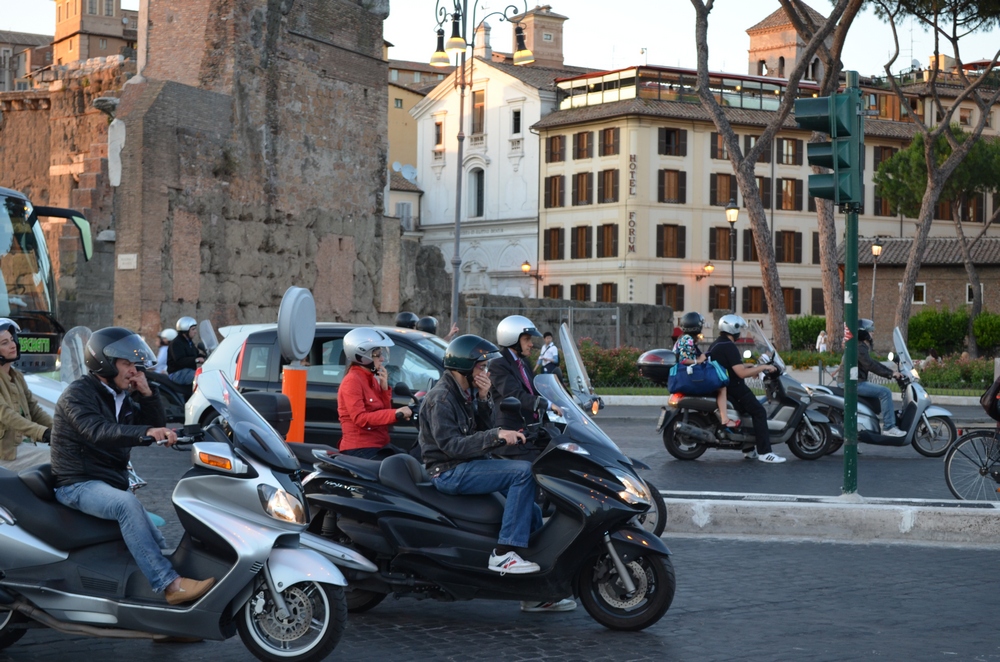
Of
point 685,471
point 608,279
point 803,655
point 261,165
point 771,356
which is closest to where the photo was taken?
point 803,655

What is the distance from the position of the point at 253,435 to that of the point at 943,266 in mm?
61023

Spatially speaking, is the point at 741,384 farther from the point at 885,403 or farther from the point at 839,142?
the point at 839,142

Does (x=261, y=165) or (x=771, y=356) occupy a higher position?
(x=261, y=165)

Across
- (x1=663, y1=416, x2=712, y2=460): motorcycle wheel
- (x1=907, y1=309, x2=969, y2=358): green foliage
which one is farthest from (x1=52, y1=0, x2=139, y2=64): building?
(x1=663, y1=416, x2=712, y2=460): motorcycle wheel

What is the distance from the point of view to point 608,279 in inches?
2391

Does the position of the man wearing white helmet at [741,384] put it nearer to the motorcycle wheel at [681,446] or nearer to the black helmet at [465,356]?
the motorcycle wheel at [681,446]

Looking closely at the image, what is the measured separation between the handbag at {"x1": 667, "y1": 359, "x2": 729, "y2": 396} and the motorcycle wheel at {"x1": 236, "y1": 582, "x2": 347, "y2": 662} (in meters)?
8.83

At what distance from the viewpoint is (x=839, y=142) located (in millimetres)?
9750

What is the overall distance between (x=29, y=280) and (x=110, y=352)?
31.7 feet

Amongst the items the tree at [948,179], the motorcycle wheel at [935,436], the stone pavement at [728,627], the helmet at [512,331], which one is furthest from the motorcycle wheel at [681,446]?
the tree at [948,179]

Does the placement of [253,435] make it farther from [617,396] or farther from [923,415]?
[617,396]

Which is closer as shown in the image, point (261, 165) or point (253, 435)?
point (253, 435)

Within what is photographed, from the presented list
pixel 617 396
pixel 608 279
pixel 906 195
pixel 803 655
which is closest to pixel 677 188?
pixel 608 279

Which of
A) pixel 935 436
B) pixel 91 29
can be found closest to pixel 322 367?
pixel 935 436
